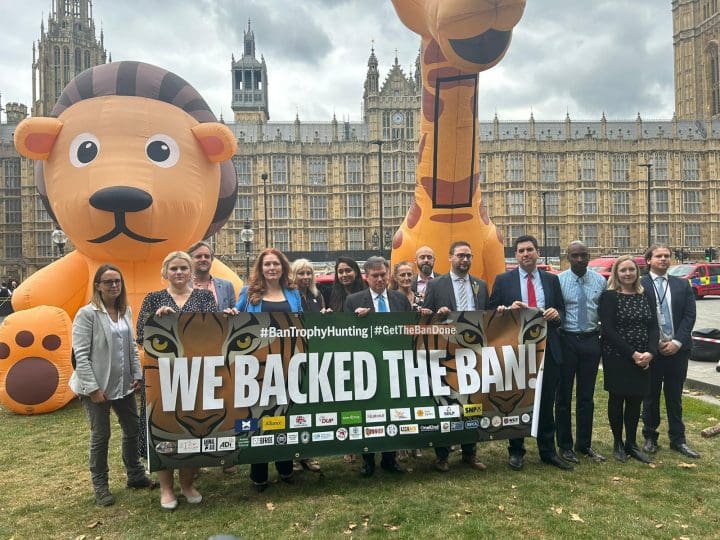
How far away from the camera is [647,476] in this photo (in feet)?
12.8

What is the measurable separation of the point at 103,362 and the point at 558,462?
11.5ft

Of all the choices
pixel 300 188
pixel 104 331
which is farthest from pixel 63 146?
pixel 300 188

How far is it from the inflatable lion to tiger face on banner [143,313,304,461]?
2.80 m

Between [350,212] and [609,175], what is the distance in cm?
2230

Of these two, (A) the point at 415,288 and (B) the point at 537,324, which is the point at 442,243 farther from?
(B) the point at 537,324

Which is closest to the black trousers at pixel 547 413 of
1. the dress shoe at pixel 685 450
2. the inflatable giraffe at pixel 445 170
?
the dress shoe at pixel 685 450

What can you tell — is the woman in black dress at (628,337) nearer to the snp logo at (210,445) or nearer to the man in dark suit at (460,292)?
the man in dark suit at (460,292)

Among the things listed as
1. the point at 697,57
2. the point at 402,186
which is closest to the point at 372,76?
the point at 402,186

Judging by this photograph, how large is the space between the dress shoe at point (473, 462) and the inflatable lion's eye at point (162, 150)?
470 cm

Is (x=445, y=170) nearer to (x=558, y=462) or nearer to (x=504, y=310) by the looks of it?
(x=504, y=310)

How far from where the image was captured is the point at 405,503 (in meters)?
3.50

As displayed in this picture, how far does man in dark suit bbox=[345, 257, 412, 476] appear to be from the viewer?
4.02 metres

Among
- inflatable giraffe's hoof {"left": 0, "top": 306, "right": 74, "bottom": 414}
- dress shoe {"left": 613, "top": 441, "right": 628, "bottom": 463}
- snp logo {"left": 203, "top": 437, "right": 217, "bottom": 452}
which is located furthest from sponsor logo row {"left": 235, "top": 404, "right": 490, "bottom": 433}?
inflatable giraffe's hoof {"left": 0, "top": 306, "right": 74, "bottom": 414}

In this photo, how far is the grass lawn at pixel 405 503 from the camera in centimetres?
316
